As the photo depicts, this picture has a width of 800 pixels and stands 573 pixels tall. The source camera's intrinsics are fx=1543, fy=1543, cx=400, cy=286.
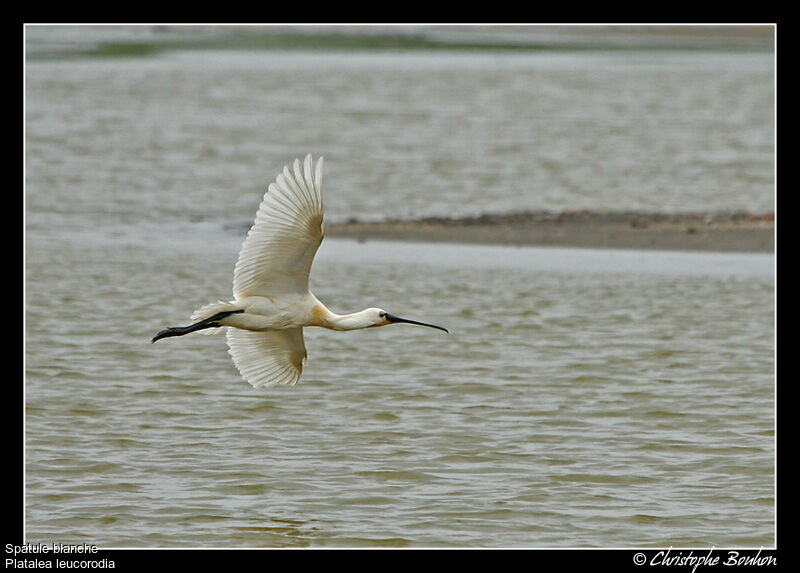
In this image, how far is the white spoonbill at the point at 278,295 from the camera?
8.34 meters

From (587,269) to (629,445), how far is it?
6.58m

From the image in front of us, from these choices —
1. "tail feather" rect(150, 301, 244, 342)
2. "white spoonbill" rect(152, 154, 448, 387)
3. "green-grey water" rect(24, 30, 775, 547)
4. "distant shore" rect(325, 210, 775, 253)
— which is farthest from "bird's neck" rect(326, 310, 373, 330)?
"distant shore" rect(325, 210, 775, 253)

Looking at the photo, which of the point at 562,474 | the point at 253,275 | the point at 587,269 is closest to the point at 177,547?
the point at 253,275

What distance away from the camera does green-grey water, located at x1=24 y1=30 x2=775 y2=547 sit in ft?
29.0

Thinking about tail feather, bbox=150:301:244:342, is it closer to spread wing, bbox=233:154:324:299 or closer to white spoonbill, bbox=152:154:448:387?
white spoonbill, bbox=152:154:448:387

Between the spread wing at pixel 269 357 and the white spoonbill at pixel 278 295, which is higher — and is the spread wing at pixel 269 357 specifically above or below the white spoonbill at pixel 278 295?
below

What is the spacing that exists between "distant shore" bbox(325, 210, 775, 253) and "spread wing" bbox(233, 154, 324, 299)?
31.1 ft

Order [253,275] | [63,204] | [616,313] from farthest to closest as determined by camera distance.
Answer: [63,204]
[616,313]
[253,275]

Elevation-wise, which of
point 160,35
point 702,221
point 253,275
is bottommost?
point 160,35

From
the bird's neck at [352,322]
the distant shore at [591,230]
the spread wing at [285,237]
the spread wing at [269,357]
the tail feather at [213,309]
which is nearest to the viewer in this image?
the spread wing at [285,237]

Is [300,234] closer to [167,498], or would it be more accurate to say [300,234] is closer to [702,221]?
[167,498]

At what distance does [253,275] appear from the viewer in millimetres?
8750

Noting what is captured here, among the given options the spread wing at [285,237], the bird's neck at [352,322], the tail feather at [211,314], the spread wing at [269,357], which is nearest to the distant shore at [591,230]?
the spread wing at [269,357]

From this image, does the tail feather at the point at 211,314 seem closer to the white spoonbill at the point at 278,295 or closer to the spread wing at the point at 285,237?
the white spoonbill at the point at 278,295
